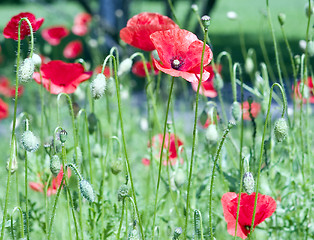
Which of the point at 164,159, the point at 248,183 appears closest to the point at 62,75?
the point at 164,159

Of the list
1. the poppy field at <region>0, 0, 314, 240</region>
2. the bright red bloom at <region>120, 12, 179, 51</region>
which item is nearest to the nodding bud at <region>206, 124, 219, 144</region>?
the poppy field at <region>0, 0, 314, 240</region>

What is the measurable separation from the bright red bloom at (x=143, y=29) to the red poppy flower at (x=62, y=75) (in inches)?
6.1

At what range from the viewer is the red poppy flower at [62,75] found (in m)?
1.38

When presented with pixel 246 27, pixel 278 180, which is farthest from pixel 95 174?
pixel 246 27

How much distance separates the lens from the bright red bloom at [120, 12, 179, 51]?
1.27 metres

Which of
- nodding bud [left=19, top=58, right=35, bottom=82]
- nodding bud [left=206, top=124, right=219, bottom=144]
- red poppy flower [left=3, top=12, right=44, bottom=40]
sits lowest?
nodding bud [left=206, top=124, right=219, bottom=144]

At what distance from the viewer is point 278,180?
5.36ft

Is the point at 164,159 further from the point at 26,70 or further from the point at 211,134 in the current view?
the point at 26,70

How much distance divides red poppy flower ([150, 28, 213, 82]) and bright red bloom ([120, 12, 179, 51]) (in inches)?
6.2

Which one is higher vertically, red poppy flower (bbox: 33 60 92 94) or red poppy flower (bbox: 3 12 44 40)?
red poppy flower (bbox: 3 12 44 40)

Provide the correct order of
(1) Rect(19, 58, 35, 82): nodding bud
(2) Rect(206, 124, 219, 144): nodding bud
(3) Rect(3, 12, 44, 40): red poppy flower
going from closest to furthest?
(1) Rect(19, 58, 35, 82): nodding bud, (3) Rect(3, 12, 44, 40): red poppy flower, (2) Rect(206, 124, 219, 144): nodding bud

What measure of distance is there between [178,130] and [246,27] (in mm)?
10655

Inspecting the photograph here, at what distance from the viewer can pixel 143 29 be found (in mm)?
1271

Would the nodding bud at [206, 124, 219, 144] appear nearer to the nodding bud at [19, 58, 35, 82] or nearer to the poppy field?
the poppy field
